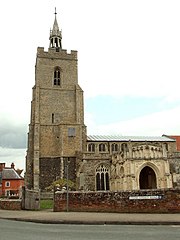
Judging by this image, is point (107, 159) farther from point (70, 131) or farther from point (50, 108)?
point (50, 108)

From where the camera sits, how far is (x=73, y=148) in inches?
1726

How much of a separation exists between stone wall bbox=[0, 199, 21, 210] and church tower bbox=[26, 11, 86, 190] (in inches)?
675

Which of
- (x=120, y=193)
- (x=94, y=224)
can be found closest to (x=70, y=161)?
(x=120, y=193)

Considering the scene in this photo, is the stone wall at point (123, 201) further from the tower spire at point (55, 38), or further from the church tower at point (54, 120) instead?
the tower spire at point (55, 38)

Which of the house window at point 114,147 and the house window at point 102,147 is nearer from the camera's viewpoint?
the house window at point 102,147

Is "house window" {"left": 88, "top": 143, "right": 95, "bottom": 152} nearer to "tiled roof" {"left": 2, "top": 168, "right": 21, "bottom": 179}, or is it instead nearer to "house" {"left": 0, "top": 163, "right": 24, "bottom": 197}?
"house" {"left": 0, "top": 163, "right": 24, "bottom": 197}

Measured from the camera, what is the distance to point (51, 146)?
145 feet

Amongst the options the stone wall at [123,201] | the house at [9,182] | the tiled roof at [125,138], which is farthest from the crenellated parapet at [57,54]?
the stone wall at [123,201]

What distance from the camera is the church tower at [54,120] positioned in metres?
42.4

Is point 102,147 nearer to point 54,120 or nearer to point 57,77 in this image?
point 54,120

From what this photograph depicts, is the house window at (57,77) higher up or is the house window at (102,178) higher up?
the house window at (57,77)

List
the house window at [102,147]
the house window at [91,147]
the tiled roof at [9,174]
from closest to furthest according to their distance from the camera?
1. the house window at [91,147]
2. the house window at [102,147]
3. the tiled roof at [9,174]

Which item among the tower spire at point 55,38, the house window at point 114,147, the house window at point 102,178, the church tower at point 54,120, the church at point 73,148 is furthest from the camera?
the tower spire at point 55,38

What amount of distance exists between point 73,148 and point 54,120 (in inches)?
227
